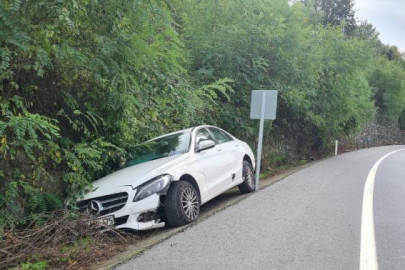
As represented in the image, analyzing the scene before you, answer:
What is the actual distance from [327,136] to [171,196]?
18868 millimetres

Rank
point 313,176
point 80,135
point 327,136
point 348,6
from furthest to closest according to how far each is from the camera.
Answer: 1. point 348,6
2. point 327,136
3. point 313,176
4. point 80,135

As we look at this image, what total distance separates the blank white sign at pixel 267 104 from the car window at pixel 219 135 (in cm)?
140

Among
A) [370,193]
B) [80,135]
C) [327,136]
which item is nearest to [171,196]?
[80,135]

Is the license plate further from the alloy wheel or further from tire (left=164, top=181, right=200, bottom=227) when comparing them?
the alloy wheel

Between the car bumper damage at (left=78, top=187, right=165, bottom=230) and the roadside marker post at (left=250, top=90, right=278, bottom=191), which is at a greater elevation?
the roadside marker post at (left=250, top=90, right=278, bottom=191)

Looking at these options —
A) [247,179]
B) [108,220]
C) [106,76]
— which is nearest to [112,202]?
[108,220]

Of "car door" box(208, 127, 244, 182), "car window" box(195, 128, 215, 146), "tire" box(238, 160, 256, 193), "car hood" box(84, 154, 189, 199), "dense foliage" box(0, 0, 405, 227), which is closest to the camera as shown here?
"dense foliage" box(0, 0, 405, 227)

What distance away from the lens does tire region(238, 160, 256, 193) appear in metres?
9.26

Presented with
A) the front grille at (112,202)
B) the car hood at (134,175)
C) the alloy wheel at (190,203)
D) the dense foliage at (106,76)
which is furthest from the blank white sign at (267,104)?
the front grille at (112,202)

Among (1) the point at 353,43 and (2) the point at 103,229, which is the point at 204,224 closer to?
(2) the point at 103,229

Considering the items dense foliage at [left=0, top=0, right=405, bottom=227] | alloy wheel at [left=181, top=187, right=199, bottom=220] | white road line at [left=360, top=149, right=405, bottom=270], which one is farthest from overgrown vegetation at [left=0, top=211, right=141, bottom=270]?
A: white road line at [left=360, top=149, right=405, bottom=270]

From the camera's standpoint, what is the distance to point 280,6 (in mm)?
14195

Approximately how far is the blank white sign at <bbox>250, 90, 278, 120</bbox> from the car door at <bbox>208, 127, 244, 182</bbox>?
4.20ft

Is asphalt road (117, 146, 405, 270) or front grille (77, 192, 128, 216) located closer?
asphalt road (117, 146, 405, 270)
